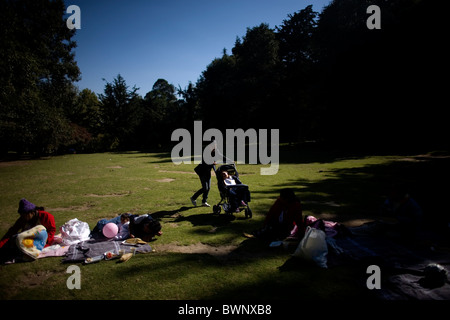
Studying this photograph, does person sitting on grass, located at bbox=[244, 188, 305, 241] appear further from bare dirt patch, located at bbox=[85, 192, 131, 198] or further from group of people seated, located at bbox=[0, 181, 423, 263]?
bare dirt patch, located at bbox=[85, 192, 131, 198]

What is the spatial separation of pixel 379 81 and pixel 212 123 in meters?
26.9

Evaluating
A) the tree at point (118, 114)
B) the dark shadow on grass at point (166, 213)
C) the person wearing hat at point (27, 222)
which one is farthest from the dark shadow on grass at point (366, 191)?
the tree at point (118, 114)

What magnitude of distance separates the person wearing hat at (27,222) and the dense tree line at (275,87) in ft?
74.2

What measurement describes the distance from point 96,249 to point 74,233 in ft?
3.46

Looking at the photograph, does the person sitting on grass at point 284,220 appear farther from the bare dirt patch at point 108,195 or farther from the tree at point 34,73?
the tree at point 34,73

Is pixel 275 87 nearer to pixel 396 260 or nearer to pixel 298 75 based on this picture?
pixel 298 75

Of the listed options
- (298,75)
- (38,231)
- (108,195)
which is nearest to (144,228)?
(38,231)

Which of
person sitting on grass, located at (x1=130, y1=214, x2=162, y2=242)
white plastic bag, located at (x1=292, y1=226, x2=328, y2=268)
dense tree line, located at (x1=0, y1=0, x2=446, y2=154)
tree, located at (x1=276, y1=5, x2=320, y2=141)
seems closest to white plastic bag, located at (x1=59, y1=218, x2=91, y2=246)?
person sitting on grass, located at (x1=130, y1=214, x2=162, y2=242)

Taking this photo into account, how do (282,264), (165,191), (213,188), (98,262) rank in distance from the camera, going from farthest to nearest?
(213,188) < (165,191) < (98,262) < (282,264)

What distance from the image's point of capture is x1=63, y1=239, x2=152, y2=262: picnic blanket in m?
4.84

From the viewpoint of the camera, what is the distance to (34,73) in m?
23.0

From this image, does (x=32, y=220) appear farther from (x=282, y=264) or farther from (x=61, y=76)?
(x=61, y=76)

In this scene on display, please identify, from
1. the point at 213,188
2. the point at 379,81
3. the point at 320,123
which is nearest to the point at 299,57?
the point at 320,123
